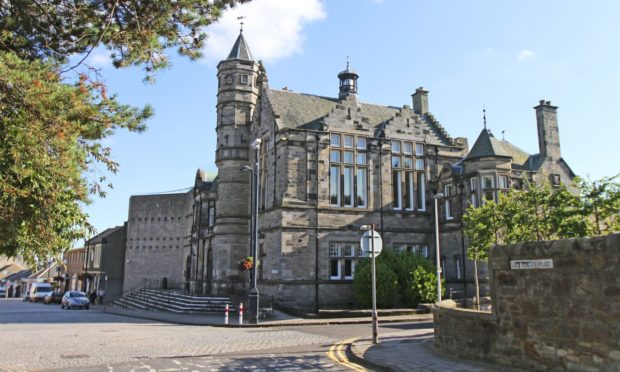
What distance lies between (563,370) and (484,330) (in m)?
2.12

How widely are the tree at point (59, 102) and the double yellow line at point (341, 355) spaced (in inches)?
260

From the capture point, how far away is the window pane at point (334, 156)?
103 feet

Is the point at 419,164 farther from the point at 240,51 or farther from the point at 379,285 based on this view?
the point at 240,51

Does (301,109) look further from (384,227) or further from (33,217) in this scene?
(33,217)

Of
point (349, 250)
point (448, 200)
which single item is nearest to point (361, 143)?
point (448, 200)

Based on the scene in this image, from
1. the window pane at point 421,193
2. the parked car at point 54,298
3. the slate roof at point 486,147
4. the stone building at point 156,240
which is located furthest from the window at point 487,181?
the parked car at point 54,298

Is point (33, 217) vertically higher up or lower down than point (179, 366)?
higher up

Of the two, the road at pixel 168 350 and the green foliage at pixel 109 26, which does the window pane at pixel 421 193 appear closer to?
the road at pixel 168 350

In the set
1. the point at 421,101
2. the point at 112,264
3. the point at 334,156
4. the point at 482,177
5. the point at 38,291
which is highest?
the point at 421,101

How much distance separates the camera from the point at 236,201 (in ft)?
119

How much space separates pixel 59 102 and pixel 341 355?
30.9 ft

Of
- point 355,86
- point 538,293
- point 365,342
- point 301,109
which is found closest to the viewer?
point 538,293

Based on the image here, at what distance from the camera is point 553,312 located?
9.14 metres

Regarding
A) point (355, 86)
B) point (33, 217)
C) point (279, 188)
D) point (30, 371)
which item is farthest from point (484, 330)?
point (355, 86)
